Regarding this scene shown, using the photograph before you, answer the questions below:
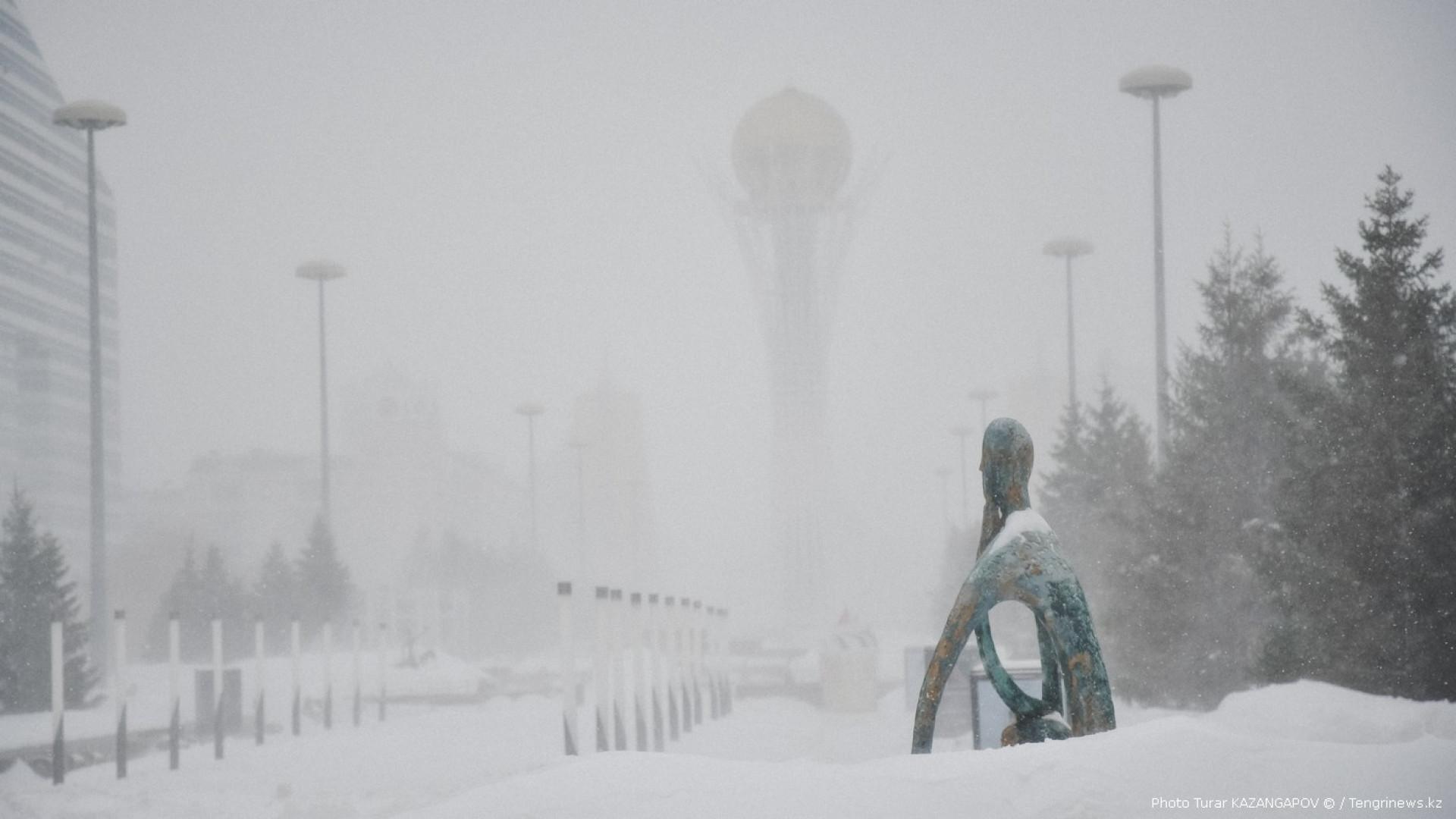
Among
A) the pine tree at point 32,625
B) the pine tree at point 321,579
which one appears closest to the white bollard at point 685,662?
the pine tree at point 32,625

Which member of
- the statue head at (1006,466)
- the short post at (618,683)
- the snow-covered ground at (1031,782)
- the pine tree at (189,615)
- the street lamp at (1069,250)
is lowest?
the pine tree at (189,615)

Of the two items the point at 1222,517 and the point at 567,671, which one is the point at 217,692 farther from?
the point at 1222,517

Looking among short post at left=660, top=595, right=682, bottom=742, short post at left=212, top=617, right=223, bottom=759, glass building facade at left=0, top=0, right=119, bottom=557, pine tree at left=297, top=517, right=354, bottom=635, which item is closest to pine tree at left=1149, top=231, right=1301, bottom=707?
short post at left=660, top=595, right=682, bottom=742

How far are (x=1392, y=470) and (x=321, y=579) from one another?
1430 inches

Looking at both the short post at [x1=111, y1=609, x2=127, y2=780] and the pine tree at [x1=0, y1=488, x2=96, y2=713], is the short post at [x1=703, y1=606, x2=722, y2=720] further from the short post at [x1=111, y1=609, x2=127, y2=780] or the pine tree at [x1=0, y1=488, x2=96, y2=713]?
the pine tree at [x1=0, y1=488, x2=96, y2=713]

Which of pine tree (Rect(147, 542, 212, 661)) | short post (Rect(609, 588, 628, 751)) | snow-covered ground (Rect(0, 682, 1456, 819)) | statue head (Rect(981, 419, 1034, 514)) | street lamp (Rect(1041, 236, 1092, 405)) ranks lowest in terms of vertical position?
pine tree (Rect(147, 542, 212, 661))

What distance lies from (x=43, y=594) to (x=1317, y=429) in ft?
80.6

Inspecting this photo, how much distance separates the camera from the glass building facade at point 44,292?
176 ft

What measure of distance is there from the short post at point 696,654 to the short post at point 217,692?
7.99 meters

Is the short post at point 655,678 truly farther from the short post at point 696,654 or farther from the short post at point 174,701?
the short post at point 174,701

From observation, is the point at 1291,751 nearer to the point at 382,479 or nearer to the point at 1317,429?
the point at 1317,429

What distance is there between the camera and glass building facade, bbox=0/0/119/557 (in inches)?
2106

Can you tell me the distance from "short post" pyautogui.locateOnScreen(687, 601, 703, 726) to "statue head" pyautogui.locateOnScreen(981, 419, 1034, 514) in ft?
65.2

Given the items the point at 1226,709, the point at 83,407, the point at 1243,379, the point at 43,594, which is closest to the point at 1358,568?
the point at 1226,709
